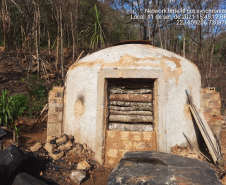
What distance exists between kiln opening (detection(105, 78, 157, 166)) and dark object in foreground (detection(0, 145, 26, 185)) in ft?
5.07

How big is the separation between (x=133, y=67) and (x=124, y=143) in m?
1.50

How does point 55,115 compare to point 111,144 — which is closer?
point 111,144

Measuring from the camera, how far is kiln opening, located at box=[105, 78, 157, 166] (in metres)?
3.45

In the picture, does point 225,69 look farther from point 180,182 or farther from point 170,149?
point 180,182

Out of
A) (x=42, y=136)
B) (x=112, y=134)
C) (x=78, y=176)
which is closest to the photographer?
(x=78, y=176)

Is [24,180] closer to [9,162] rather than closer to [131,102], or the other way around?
[9,162]

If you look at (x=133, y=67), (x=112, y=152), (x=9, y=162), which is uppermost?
(x=133, y=67)

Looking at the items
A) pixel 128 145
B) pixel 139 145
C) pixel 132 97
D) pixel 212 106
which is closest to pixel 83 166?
pixel 128 145

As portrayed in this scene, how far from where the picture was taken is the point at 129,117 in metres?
3.56

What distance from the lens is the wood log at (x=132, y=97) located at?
11.6 feet

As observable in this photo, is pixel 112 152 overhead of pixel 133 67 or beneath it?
beneath

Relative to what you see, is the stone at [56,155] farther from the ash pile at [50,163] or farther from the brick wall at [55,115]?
the brick wall at [55,115]

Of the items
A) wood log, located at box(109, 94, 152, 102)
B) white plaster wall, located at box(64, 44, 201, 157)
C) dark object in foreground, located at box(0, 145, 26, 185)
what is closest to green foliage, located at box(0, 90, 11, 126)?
white plaster wall, located at box(64, 44, 201, 157)

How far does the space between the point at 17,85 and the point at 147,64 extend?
6.71 meters
